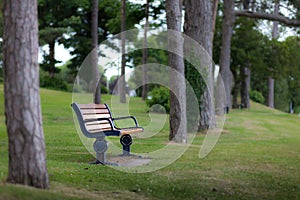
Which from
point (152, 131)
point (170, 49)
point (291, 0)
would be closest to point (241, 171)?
point (170, 49)

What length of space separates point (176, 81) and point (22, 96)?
26.3 ft

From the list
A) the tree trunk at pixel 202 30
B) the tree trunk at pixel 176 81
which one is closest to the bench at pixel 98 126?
the tree trunk at pixel 176 81

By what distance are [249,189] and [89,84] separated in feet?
121

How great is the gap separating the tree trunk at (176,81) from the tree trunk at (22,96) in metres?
7.76

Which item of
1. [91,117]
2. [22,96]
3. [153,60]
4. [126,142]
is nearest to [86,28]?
[153,60]

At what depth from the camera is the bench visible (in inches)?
382

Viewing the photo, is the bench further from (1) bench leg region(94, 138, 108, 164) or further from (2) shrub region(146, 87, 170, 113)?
(2) shrub region(146, 87, 170, 113)

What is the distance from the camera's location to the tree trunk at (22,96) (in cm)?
633

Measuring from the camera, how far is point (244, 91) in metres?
44.6

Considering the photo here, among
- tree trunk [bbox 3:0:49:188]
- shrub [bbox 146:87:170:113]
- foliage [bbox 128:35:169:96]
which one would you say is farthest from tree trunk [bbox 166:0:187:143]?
foliage [bbox 128:35:169:96]

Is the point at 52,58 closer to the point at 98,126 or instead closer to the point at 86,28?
the point at 86,28

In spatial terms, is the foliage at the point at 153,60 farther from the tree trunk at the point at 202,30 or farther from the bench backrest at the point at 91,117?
the bench backrest at the point at 91,117

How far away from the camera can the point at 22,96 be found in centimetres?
633

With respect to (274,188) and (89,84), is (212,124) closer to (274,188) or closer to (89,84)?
(274,188)
